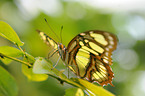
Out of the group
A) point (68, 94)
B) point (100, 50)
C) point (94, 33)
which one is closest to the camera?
point (68, 94)

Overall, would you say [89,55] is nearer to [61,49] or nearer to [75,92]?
[61,49]

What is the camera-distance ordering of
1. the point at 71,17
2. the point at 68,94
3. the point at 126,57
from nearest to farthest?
the point at 68,94 → the point at 71,17 → the point at 126,57

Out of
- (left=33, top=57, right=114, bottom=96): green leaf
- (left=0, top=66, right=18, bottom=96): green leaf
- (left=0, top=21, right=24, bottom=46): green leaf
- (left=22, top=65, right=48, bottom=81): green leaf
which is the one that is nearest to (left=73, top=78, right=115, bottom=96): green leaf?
(left=33, top=57, right=114, bottom=96): green leaf

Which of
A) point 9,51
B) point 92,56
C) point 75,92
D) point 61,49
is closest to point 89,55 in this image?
point 92,56

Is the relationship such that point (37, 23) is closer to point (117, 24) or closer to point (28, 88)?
point (28, 88)

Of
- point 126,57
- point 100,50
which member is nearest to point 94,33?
point 100,50

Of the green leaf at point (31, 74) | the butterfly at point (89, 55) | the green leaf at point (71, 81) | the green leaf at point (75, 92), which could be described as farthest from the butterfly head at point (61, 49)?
the green leaf at point (75, 92)

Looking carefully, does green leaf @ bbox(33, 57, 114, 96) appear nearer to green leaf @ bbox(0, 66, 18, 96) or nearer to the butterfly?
green leaf @ bbox(0, 66, 18, 96)
